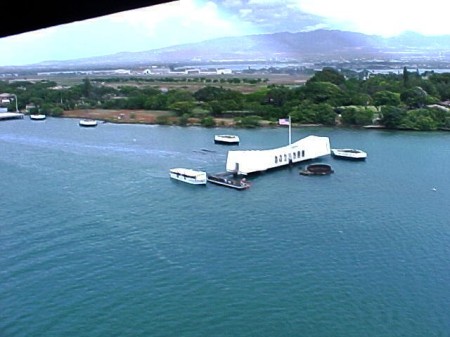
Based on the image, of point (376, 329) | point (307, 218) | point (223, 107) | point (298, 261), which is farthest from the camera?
point (223, 107)

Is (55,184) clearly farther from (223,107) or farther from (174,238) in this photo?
(223,107)

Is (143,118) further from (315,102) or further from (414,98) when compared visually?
(414,98)

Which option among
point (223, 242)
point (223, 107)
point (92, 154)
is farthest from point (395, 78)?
point (223, 242)

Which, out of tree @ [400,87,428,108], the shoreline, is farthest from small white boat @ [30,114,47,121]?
tree @ [400,87,428,108]

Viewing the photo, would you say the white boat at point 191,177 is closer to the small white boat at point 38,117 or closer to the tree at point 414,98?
the tree at point 414,98

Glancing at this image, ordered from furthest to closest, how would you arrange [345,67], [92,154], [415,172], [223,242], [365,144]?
[345,67], [365,144], [92,154], [415,172], [223,242]

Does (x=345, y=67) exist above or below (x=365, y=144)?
above

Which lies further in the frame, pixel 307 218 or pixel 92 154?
pixel 92 154
